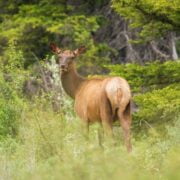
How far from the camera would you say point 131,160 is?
23.5 ft

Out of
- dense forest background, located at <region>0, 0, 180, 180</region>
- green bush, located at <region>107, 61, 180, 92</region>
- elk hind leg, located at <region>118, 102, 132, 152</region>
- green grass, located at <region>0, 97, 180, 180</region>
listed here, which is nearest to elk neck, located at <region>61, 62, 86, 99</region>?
dense forest background, located at <region>0, 0, 180, 180</region>

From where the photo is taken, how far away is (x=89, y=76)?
18.2 meters

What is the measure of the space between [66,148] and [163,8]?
19.5ft

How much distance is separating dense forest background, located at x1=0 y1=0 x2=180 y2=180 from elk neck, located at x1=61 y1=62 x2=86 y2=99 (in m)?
0.14

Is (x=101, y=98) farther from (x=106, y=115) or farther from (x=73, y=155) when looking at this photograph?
(x=73, y=155)

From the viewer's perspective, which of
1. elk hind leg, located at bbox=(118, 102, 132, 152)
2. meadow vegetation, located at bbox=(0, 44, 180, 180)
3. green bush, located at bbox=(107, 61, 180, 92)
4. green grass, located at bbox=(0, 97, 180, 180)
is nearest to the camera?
green grass, located at bbox=(0, 97, 180, 180)

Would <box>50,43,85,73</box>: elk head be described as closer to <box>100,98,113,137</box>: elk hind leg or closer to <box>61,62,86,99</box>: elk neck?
<box>61,62,86,99</box>: elk neck

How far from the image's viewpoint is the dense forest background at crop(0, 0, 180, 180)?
7590mm

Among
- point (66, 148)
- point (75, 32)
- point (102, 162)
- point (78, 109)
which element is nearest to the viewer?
point (102, 162)

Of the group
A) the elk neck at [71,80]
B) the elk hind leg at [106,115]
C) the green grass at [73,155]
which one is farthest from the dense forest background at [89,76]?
the elk hind leg at [106,115]

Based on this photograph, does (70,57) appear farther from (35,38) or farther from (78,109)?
(35,38)

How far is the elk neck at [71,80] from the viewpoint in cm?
1497

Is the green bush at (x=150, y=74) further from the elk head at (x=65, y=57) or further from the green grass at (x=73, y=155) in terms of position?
the green grass at (x=73, y=155)

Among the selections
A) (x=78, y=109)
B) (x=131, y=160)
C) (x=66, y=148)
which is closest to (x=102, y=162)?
(x=131, y=160)
